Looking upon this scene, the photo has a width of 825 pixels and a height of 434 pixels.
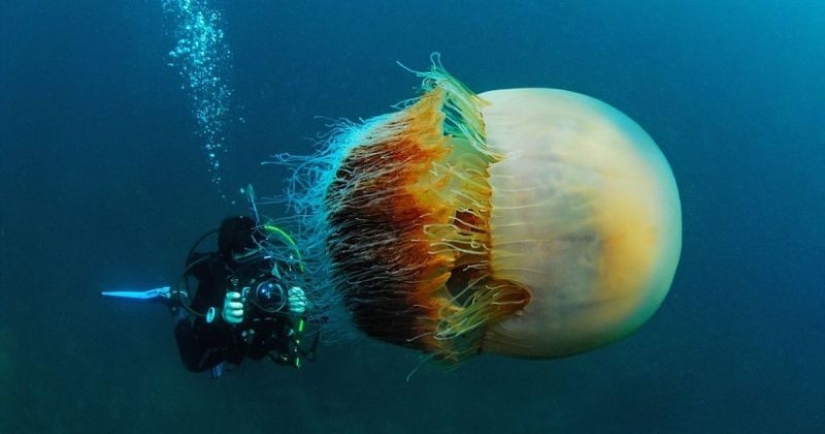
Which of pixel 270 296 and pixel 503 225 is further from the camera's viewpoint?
pixel 270 296

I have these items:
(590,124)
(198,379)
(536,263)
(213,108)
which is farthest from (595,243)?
(213,108)

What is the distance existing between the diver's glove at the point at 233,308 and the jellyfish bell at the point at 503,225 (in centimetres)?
261

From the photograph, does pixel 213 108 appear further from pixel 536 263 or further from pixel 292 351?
pixel 536 263

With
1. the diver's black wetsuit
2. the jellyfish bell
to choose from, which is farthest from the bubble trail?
the jellyfish bell

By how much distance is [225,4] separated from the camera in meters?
20.3

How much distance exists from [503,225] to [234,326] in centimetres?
373

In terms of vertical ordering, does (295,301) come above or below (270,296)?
below

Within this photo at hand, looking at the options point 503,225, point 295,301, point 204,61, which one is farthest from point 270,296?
point 204,61

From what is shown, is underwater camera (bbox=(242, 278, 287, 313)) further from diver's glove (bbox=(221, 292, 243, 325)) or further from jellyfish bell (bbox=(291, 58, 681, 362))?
jellyfish bell (bbox=(291, 58, 681, 362))

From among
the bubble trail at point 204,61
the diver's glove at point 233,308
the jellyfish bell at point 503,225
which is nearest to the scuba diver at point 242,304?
the diver's glove at point 233,308

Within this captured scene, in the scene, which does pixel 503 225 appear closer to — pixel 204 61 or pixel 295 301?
pixel 295 301

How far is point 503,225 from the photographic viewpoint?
2.38 meters

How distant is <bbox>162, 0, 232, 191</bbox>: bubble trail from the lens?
19.1 metres

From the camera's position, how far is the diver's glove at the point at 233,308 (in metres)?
→ 5.17
